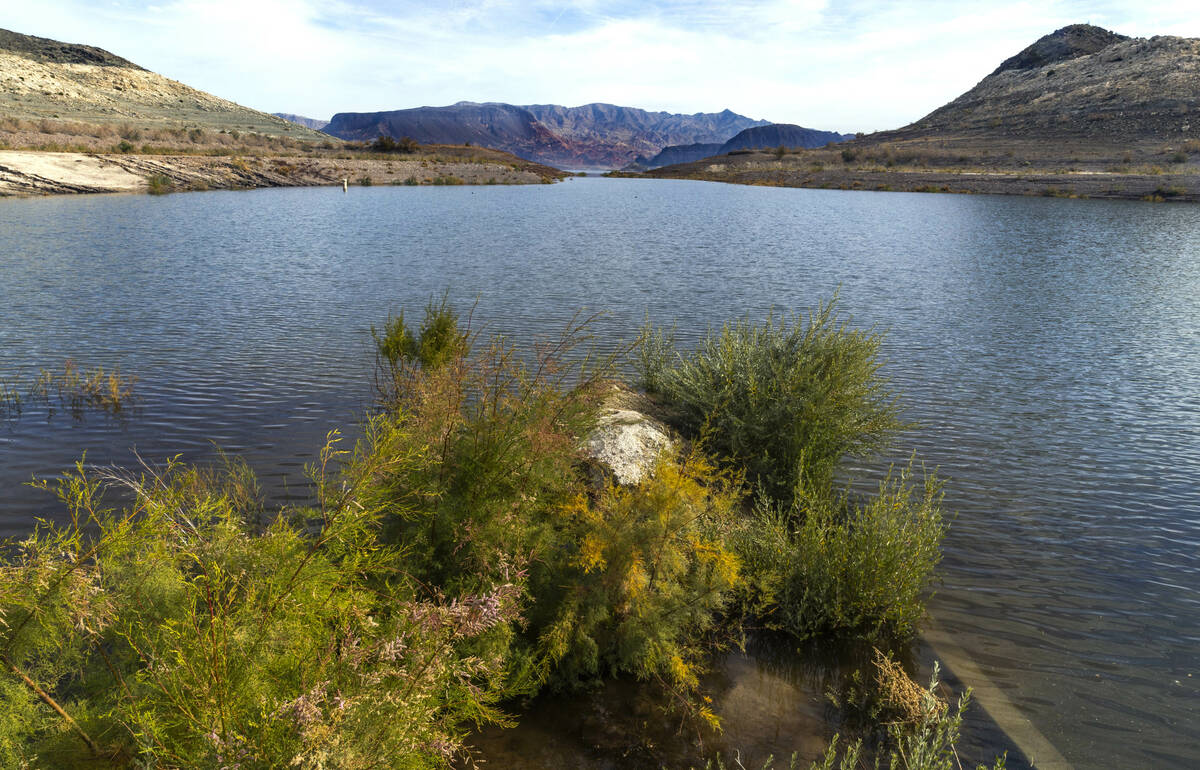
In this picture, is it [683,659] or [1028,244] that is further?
[1028,244]

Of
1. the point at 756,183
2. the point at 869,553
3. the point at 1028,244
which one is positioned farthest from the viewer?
the point at 756,183

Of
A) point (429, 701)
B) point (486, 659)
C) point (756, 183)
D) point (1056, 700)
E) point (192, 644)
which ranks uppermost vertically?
point (756, 183)

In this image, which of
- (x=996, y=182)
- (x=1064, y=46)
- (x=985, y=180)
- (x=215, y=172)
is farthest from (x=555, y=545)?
(x=1064, y=46)

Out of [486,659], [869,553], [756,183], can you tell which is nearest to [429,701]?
[486,659]

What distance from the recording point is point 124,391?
9.91 m

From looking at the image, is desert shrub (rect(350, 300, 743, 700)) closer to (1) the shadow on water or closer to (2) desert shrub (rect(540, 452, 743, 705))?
(2) desert shrub (rect(540, 452, 743, 705))

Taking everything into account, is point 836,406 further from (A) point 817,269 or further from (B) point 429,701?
(A) point 817,269

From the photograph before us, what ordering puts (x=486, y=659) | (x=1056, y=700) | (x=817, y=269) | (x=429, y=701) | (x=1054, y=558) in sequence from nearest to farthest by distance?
(x=429, y=701)
(x=486, y=659)
(x=1056, y=700)
(x=1054, y=558)
(x=817, y=269)

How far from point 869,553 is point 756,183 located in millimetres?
79293

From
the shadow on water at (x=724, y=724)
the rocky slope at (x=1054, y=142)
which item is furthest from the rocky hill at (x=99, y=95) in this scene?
the shadow on water at (x=724, y=724)

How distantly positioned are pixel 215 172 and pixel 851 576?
56.0 m

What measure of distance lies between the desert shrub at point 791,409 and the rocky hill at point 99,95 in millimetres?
69579

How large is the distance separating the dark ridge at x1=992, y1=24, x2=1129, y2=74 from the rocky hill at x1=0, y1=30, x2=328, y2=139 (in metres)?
117

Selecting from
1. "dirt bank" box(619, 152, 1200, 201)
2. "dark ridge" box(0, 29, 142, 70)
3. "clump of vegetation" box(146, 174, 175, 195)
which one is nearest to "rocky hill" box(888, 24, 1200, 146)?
"dirt bank" box(619, 152, 1200, 201)
